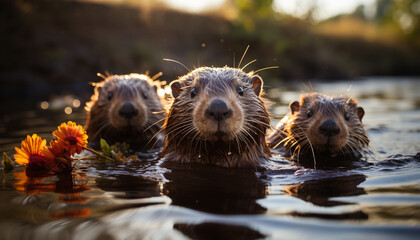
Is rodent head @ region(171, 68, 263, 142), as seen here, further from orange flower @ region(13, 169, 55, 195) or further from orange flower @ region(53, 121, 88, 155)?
orange flower @ region(13, 169, 55, 195)

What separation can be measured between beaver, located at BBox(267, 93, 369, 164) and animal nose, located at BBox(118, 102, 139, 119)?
1.99 metres

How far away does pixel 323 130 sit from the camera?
4875mm

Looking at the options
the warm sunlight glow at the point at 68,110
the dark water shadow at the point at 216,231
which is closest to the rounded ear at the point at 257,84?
the dark water shadow at the point at 216,231

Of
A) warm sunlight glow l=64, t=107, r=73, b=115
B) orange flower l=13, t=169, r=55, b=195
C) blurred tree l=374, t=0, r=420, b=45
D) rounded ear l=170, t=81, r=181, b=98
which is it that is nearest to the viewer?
orange flower l=13, t=169, r=55, b=195

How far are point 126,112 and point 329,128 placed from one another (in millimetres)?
2669

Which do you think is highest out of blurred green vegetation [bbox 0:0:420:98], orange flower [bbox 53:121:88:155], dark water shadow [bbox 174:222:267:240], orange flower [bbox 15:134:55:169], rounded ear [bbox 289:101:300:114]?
blurred green vegetation [bbox 0:0:420:98]

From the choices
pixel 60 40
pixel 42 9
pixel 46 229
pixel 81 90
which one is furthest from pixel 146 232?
pixel 42 9

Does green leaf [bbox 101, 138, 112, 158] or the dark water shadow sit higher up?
green leaf [bbox 101, 138, 112, 158]

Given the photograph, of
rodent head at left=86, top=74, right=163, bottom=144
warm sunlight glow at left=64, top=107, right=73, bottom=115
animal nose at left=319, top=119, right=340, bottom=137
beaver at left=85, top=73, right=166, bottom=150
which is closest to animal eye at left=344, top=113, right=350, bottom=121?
animal nose at left=319, top=119, right=340, bottom=137

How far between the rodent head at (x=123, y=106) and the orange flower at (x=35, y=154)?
1.75 metres

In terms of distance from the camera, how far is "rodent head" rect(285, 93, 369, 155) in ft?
16.0

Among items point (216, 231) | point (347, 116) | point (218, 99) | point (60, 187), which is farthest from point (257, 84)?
point (216, 231)

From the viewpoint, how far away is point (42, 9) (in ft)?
69.2

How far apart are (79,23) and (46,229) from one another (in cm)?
2171
